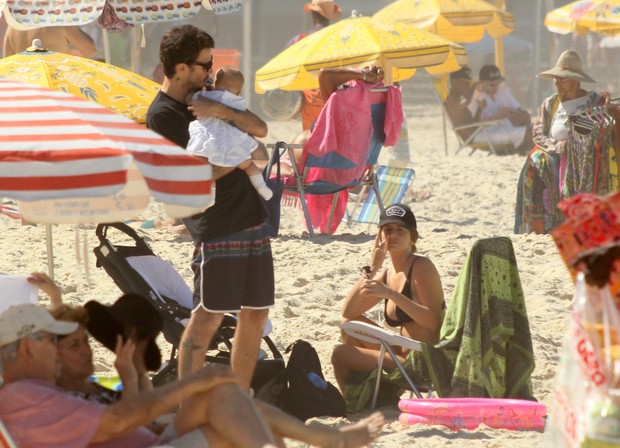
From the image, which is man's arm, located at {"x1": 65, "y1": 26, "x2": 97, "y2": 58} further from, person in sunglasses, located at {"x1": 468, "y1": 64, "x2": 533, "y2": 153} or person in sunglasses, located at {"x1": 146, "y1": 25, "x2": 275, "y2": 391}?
person in sunglasses, located at {"x1": 468, "y1": 64, "x2": 533, "y2": 153}

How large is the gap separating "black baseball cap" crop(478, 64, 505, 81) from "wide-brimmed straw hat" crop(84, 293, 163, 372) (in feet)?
39.3

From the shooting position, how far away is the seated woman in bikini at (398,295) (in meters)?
5.17

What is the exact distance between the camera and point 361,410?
5.22 metres

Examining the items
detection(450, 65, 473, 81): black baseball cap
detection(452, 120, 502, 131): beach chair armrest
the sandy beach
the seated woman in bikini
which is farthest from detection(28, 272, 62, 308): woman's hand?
detection(450, 65, 473, 81): black baseball cap

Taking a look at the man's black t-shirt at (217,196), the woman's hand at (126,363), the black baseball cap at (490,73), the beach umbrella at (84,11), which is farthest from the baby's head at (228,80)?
the black baseball cap at (490,73)

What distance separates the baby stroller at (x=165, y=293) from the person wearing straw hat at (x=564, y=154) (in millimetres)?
3690

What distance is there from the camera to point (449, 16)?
606 inches

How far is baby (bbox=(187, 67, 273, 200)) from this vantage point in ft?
14.9

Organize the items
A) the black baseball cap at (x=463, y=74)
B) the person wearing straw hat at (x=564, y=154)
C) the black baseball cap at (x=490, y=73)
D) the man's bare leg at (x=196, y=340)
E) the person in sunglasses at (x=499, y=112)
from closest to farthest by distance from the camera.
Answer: the man's bare leg at (x=196, y=340)
the person wearing straw hat at (x=564, y=154)
the person in sunglasses at (x=499, y=112)
the black baseball cap at (x=490, y=73)
the black baseball cap at (x=463, y=74)

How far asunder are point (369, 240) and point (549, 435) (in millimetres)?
5072

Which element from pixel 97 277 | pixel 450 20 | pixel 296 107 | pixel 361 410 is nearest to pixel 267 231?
pixel 361 410

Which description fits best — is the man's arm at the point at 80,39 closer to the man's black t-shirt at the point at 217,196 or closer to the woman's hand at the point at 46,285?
the man's black t-shirt at the point at 217,196

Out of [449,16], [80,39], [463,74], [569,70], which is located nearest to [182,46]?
[80,39]

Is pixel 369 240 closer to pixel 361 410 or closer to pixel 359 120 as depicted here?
pixel 359 120
